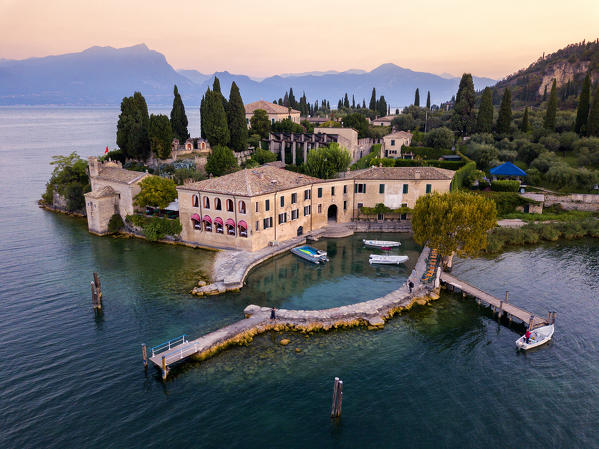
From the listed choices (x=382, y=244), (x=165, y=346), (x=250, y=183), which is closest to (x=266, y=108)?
(x=250, y=183)

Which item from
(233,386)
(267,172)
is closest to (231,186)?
(267,172)

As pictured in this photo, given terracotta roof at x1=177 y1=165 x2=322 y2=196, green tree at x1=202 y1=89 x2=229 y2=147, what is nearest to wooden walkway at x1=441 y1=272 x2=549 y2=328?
terracotta roof at x1=177 y1=165 x2=322 y2=196

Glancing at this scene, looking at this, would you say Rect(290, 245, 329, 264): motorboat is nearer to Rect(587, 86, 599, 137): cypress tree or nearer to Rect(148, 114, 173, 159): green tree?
Rect(148, 114, 173, 159): green tree

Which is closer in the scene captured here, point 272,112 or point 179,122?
point 179,122

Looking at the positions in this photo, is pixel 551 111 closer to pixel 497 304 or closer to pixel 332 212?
pixel 332 212

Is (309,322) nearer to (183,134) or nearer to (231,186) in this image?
(231,186)

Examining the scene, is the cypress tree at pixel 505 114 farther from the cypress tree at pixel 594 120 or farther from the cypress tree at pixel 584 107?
the cypress tree at pixel 594 120

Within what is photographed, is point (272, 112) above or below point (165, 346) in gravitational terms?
above

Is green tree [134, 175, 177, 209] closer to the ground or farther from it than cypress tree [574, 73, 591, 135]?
closer to the ground
